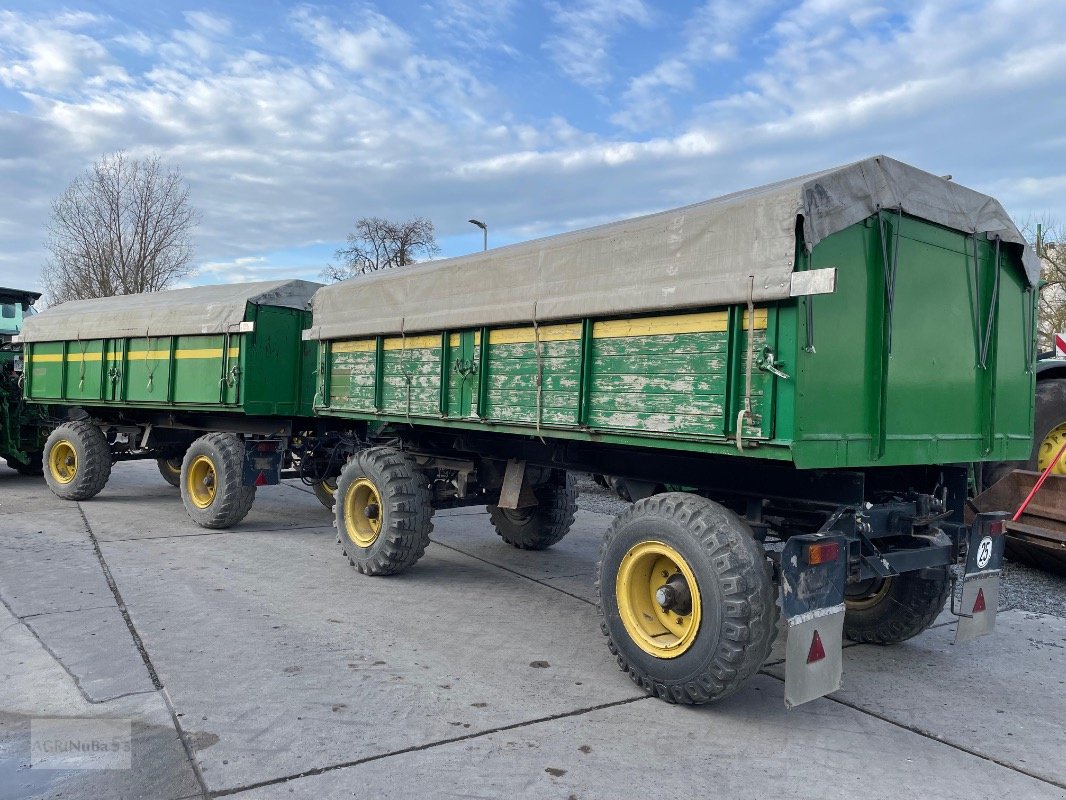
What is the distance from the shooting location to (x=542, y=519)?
803 cm

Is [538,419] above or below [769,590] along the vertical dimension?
above

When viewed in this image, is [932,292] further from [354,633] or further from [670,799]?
[354,633]

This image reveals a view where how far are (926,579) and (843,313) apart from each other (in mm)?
2012

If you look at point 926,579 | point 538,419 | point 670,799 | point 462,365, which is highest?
point 462,365

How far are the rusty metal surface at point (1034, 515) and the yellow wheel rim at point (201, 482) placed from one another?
748 cm

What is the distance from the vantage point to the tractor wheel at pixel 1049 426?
7301 mm

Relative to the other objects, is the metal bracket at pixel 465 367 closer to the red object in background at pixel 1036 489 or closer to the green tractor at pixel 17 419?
the red object in background at pixel 1036 489

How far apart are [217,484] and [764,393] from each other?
21.5 feet

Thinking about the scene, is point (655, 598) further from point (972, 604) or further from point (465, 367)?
point (465, 367)

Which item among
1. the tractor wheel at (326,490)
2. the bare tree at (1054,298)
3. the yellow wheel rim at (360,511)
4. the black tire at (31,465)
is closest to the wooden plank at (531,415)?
the yellow wheel rim at (360,511)

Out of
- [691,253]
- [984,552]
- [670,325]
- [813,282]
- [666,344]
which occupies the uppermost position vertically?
[691,253]

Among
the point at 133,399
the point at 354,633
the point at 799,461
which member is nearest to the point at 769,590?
the point at 799,461

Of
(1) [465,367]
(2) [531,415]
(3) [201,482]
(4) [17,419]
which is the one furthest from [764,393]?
(4) [17,419]

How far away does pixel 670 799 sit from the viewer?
3.32 m
